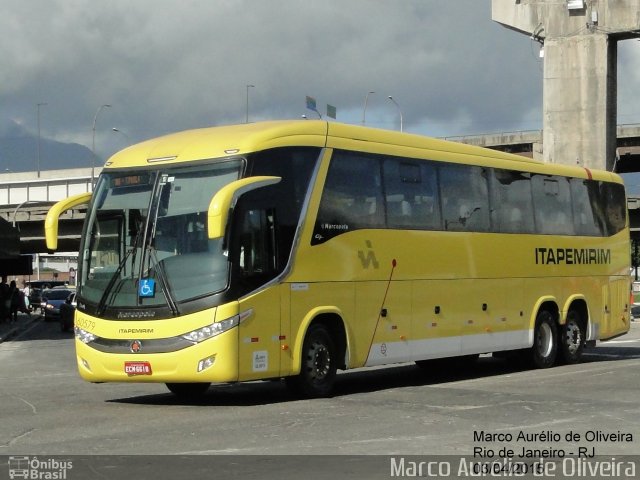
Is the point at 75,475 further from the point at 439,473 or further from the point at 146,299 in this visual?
the point at 146,299

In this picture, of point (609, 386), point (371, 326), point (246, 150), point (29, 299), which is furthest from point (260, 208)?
point (29, 299)

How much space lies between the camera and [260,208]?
15.8m

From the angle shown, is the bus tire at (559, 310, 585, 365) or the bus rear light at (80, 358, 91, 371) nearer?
the bus rear light at (80, 358, 91, 371)

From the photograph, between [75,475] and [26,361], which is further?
[26,361]

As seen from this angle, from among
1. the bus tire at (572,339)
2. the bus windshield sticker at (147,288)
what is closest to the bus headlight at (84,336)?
the bus windshield sticker at (147,288)

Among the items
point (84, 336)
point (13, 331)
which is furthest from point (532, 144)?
point (84, 336)

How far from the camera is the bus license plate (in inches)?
608

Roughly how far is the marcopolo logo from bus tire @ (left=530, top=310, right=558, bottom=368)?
43.5ft

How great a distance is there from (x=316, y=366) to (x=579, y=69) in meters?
38.8

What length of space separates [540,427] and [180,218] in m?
5.43

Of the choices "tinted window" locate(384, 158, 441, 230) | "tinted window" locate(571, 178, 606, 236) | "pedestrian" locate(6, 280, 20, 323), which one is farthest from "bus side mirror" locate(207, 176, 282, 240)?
"pedestrian" locate(6, 280, 20, 323)

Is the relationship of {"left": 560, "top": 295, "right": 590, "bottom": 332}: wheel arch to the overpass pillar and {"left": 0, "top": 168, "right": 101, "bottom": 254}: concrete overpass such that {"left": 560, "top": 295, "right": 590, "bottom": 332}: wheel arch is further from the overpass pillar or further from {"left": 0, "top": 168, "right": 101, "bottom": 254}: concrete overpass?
{"left": 0, "top": 168, "right": 101, "bottom": 254}: concrete overpass

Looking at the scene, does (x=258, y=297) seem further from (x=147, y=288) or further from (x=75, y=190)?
(x=75, y=190)

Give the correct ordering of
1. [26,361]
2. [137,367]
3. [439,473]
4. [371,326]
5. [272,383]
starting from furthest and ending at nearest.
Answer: [26,361], [272,383], [371,326], [137,367], [439,473]
